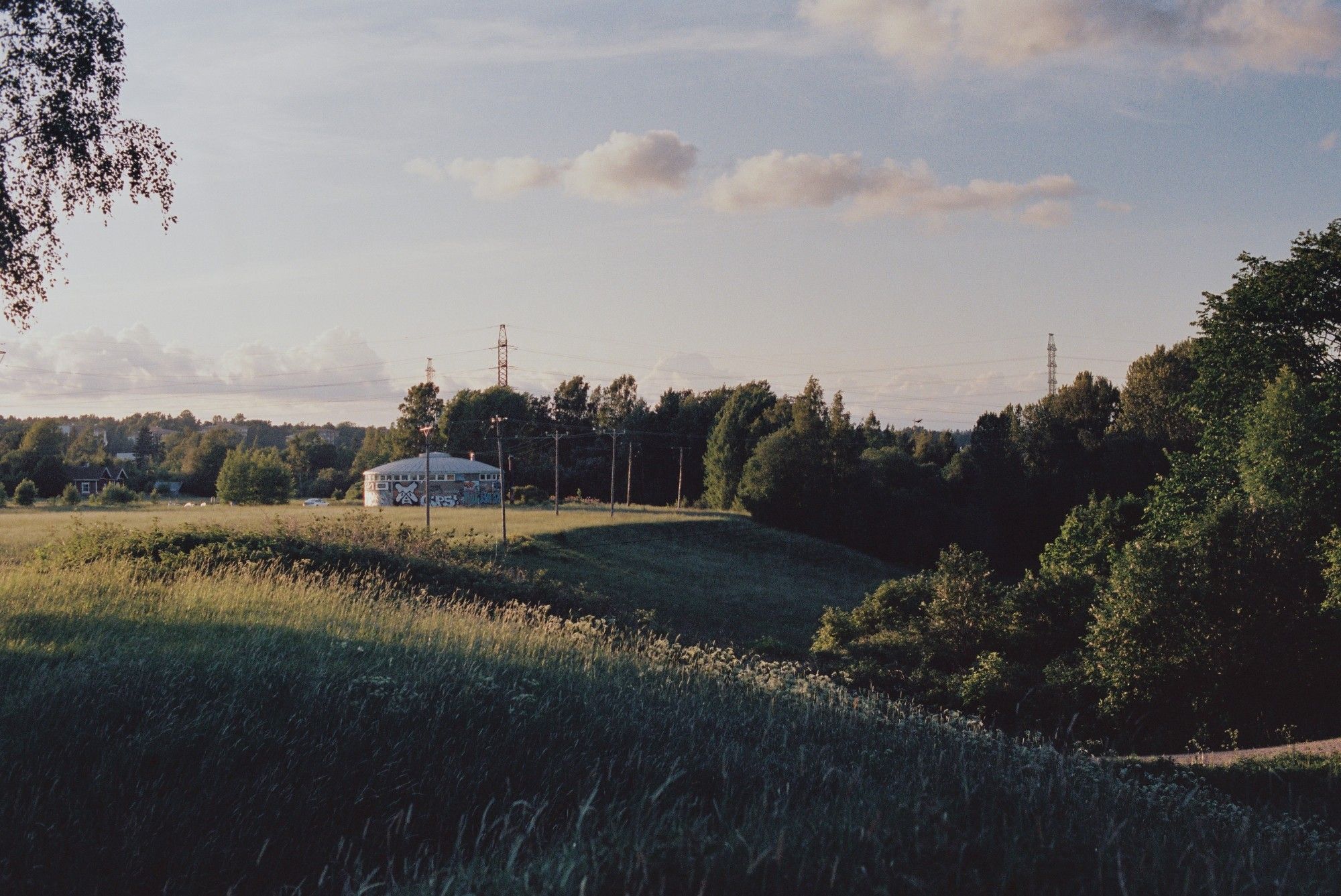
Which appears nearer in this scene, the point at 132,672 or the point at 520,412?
the point at 132,672

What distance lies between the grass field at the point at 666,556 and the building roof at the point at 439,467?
1268 cm

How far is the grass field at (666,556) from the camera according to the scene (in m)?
37.7

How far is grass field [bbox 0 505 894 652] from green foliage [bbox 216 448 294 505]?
21822 mm

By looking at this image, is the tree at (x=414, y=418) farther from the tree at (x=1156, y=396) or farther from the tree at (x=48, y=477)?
the tree at (x=1156, y=396)

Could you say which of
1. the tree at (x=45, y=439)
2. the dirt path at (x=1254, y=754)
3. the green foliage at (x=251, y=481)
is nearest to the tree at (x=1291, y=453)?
the dirt path at (x=1254, y=754)

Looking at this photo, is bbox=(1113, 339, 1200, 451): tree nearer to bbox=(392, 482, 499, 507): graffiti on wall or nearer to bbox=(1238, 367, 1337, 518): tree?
bbox=(1238, 367, 1337, 518): tree

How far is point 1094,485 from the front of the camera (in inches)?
3051

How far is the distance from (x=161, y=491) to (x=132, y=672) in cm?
10941

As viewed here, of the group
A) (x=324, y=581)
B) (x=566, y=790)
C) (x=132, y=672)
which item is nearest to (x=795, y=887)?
(x=566, y=790)

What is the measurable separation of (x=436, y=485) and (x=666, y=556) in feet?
115

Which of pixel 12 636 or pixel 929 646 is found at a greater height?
pixel 12 636

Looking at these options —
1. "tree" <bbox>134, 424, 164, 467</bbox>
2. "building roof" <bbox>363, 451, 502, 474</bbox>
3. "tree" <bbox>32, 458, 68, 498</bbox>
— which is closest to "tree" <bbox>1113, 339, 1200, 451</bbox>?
"building roof" <bbox>363, 451, 502, 474</bbox>

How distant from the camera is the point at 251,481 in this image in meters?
88.0

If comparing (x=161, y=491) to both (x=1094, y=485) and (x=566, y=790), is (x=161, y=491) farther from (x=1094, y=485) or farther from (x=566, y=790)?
(x=566, y=790)
